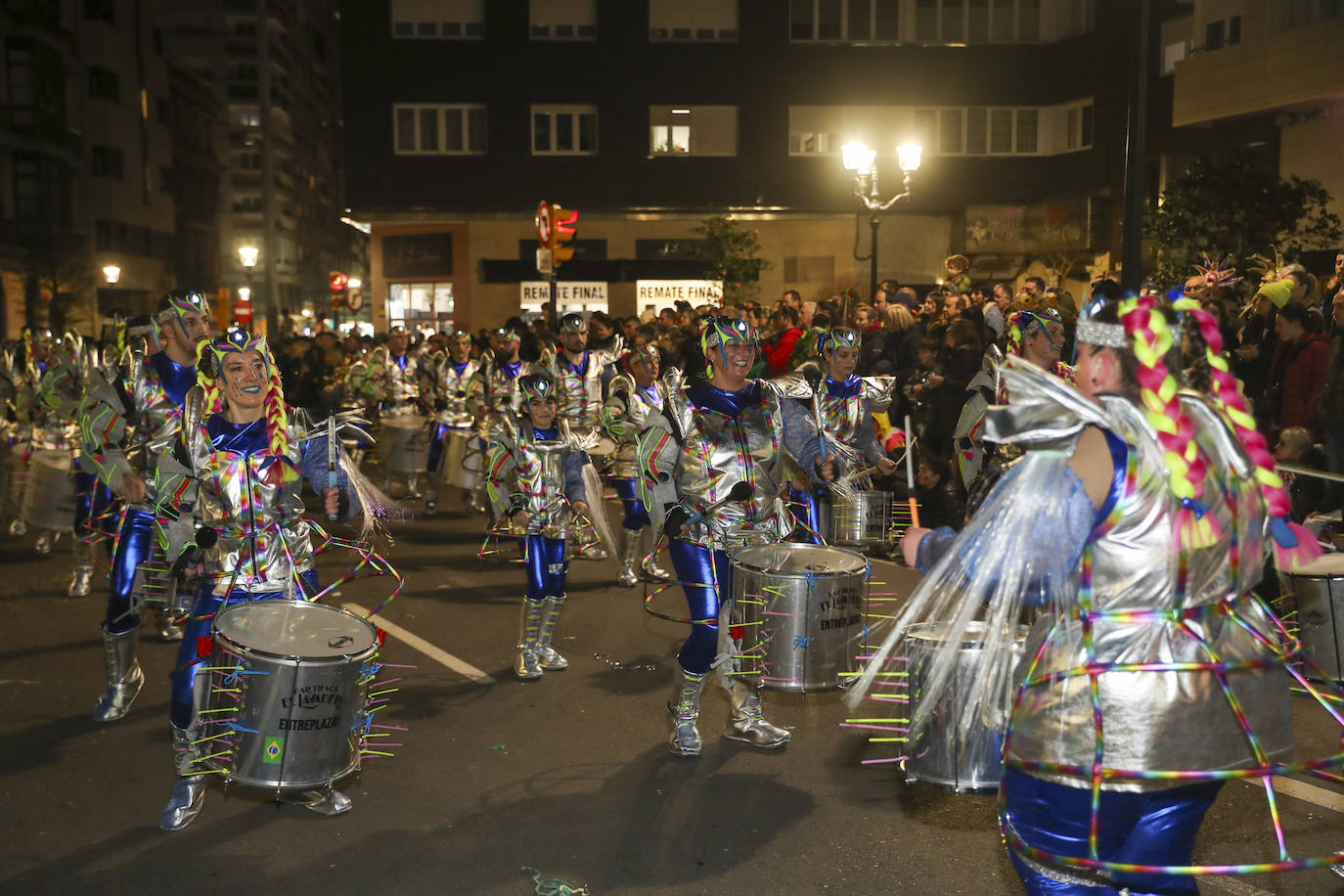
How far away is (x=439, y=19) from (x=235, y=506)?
33.4m

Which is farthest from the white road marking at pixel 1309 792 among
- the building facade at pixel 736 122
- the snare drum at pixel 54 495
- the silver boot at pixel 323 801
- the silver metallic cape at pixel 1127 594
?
the building facade at pixel 736 122

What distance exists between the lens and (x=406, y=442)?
1502cm

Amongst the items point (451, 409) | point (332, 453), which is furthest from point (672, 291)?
point (332, 453)

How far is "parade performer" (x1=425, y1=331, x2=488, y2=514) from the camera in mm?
14539

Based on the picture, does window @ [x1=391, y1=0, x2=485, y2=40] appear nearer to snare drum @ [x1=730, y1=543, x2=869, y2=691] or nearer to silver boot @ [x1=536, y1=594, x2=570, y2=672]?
silver boot @ [x1=536, y1=594, x2=570, y2=672]

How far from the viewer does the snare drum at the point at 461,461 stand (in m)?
13.3

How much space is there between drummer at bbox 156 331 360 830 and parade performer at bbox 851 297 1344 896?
3114mm

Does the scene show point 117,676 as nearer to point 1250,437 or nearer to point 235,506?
point 235,506

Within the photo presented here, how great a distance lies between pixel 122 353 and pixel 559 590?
2.89 m

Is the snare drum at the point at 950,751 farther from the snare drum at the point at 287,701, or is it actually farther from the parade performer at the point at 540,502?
the parade performer at the point at 540,502

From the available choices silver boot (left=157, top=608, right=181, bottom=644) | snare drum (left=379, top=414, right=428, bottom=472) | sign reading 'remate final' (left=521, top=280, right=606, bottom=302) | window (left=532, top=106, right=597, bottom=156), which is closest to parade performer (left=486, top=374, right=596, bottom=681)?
silver boot (left=157, top=608, right=181, bottom=644)

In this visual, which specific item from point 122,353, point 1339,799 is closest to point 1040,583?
point 1339,799

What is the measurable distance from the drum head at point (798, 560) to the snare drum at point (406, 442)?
9221 millimetres

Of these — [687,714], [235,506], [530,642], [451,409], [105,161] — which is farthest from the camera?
[105,161]
